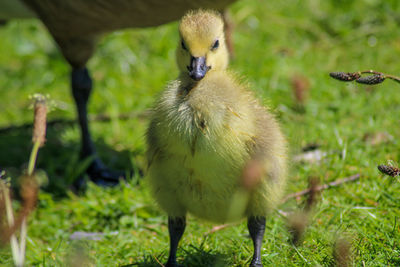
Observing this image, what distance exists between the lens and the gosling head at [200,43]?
6.14 feet

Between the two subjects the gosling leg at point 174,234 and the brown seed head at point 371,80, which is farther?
the gosling leg at point 174,234

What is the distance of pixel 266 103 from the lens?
2.25 meters

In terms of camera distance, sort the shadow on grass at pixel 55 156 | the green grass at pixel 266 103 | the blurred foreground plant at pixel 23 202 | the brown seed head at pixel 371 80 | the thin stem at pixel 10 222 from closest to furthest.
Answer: the blurred foreground plant at pixel 23 202 → the thin stem at pixel 10 222 → the brown seed head at pixel 371 80 → the green grass at pixel 266 103 → the shadow on grass at pixel 55 156

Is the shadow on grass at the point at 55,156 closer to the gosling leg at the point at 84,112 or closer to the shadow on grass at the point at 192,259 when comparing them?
the gosling leg at the point at 84,112

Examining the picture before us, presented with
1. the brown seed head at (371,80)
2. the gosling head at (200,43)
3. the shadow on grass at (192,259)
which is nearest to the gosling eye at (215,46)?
the gosling head at (200,43)

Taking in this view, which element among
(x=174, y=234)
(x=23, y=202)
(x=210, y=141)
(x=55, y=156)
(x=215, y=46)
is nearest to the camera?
(x=23, y=202)

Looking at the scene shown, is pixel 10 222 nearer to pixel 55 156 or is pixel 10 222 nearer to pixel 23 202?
pixel 23 202

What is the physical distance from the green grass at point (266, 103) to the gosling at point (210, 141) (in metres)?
0.18

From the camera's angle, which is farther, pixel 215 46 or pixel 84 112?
pixel 84 112

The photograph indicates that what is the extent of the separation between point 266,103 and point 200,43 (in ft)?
1.60

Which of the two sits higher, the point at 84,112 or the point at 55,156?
the point at 84,112

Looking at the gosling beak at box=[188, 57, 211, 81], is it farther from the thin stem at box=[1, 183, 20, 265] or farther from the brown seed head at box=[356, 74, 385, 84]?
the thin stem at box=[1, 183, 20, 265]

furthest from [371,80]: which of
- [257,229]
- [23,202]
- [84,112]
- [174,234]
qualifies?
[84,112]

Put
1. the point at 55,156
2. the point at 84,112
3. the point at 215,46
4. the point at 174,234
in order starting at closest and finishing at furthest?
the point at 215,46
the point at 174,234
the point at 84,112
the point at 55,156
